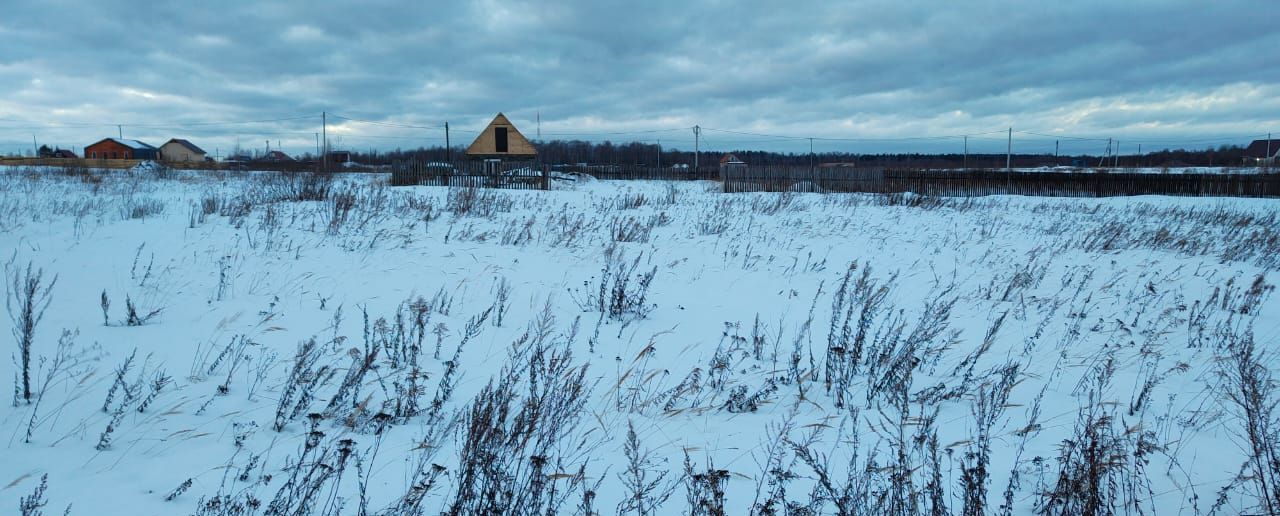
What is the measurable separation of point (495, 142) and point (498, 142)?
0.56ft

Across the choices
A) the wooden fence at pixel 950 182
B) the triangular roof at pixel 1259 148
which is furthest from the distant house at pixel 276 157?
the triangular roof at pixel 1259 148

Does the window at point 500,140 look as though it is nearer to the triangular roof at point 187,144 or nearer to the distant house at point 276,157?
the distant house at point 276,157

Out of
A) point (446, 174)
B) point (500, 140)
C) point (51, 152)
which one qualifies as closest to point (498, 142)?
point (500, 140)

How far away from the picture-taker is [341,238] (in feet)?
25.2

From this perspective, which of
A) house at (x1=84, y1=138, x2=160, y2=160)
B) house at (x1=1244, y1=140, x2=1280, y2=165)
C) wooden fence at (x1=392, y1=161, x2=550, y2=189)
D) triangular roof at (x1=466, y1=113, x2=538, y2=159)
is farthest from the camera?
house at (x1=84, y1=138, x2=160, y2=160)

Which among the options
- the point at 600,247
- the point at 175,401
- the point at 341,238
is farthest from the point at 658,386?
the point at 341,238

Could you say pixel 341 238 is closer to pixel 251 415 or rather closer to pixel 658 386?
pixel 251 415

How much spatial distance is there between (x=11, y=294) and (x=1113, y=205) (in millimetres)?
23522

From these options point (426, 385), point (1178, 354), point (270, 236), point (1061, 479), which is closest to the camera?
point (1061, 479)

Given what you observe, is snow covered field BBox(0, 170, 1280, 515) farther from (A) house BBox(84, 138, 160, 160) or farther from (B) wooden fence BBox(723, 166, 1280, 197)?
(A) house BBox(84, 138, 160, 160)

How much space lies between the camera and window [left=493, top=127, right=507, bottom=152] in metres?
36.2

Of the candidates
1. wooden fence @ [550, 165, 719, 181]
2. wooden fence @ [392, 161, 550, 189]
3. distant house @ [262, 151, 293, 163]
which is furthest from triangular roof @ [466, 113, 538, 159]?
distant house @ [262, 151, 293, 163]

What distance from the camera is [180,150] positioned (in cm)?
7062

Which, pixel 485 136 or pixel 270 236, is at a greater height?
pixel 485 136
